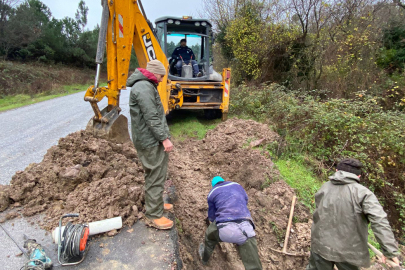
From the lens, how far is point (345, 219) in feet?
7.89

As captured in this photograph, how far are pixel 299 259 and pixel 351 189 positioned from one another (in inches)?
55.9

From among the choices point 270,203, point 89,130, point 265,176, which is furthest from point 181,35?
point 270,203

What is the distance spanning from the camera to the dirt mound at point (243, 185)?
3381mm

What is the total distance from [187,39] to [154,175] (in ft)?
19.4

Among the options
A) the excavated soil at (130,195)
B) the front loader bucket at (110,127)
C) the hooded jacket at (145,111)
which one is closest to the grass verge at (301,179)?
the excavated soil at (130,195)

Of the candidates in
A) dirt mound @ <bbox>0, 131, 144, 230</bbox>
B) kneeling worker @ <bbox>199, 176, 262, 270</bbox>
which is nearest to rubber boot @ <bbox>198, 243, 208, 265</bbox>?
kneeling worker @ <bbox>199, 176, 262, 270</bbox>

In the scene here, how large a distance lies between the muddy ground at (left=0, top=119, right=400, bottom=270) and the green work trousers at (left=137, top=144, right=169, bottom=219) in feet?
0.81

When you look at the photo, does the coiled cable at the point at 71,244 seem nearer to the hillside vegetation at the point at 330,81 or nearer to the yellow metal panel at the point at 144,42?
the yellow metal panel at the point at 144,42

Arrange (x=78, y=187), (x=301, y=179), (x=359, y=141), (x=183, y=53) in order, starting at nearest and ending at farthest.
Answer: (x=78, y=187)
(x=301, y=179)
(x=359, y=141)
(x=183, y=53)

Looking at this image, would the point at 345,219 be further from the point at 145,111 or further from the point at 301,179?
the point at 145,111

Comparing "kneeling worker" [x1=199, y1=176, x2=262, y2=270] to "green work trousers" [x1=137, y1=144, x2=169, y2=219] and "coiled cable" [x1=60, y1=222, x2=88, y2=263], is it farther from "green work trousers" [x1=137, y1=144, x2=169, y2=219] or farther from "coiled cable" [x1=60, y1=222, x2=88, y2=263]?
"coiled cable" [x1=60, y1=222, x2=88, y2=263]

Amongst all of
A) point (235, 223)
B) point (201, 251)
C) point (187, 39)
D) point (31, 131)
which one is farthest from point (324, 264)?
point (31, 131)

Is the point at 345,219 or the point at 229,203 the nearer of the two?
the point at 345,219

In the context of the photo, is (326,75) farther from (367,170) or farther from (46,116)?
(46,116)
